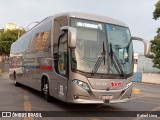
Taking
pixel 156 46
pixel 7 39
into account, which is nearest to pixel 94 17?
pixel 156 46

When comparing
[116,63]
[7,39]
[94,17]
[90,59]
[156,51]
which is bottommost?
[156,51]

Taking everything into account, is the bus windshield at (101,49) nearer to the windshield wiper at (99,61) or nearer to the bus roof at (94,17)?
the windshield wiper at (99,61)

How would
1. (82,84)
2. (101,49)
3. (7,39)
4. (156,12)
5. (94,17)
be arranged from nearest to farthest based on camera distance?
(82,84), (101,49), (94,17), (156,12), (7,39)

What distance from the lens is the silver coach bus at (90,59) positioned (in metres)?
9.35

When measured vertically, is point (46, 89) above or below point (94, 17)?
below

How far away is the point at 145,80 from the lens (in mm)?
46406

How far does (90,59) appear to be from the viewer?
951 centimetres

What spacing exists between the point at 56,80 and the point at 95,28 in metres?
2.31

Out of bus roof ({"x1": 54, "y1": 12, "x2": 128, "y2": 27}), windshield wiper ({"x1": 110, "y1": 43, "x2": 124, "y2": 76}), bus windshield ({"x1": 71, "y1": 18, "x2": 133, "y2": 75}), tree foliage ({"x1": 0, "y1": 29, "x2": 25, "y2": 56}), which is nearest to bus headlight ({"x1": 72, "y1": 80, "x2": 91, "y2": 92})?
bus windshield ({"x1": 71, "y1": 18, "x2": 133, "y2": 75})

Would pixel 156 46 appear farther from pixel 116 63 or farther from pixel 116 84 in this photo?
pixel 116 84

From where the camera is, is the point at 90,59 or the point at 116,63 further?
the point at 116,63

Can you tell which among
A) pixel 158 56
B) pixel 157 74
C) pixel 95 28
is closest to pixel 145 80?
pixel 157 74

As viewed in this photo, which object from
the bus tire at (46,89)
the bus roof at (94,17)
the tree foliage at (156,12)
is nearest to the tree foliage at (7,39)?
the tree foliage at (156,12)

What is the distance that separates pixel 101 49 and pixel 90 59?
1.77 ft
